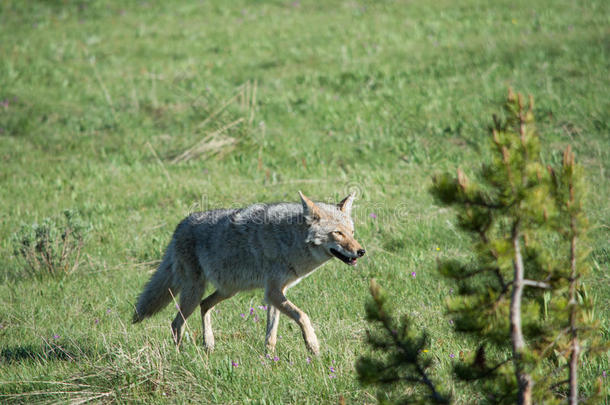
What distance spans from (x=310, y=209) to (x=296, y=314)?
36.9 inches

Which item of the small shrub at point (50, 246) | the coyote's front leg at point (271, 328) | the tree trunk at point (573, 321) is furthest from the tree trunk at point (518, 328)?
the small shrub at point (50, 246)

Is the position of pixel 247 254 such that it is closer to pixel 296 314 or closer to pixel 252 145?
pixel 296 314

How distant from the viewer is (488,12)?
19266 millimetres

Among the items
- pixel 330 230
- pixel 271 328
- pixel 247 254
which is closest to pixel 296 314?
pixel 271 328

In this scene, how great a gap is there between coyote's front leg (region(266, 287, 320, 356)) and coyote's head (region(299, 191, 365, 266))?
1.84 feet

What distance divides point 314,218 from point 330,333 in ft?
3.39

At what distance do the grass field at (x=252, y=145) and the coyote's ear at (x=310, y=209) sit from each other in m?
1.03

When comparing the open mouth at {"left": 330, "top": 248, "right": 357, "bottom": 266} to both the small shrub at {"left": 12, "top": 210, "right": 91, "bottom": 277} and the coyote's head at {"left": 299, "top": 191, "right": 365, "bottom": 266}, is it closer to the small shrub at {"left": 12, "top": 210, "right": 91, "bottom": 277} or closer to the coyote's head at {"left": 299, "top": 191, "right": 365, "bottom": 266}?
the coyote's head at {"left": 299, "top": 191, "right": 365, "bottom": 266}

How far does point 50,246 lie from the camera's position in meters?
7.54

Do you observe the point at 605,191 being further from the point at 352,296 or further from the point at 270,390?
the point at 270,390

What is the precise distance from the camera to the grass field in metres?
4.96

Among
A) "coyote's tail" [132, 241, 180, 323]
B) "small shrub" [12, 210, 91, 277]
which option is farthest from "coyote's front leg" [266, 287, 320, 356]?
"small shrub" [12, 210, 91, 277]

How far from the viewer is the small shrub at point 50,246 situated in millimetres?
7512

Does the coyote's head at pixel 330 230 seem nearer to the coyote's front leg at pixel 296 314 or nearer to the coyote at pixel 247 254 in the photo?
the coyote at pixel 247 254
